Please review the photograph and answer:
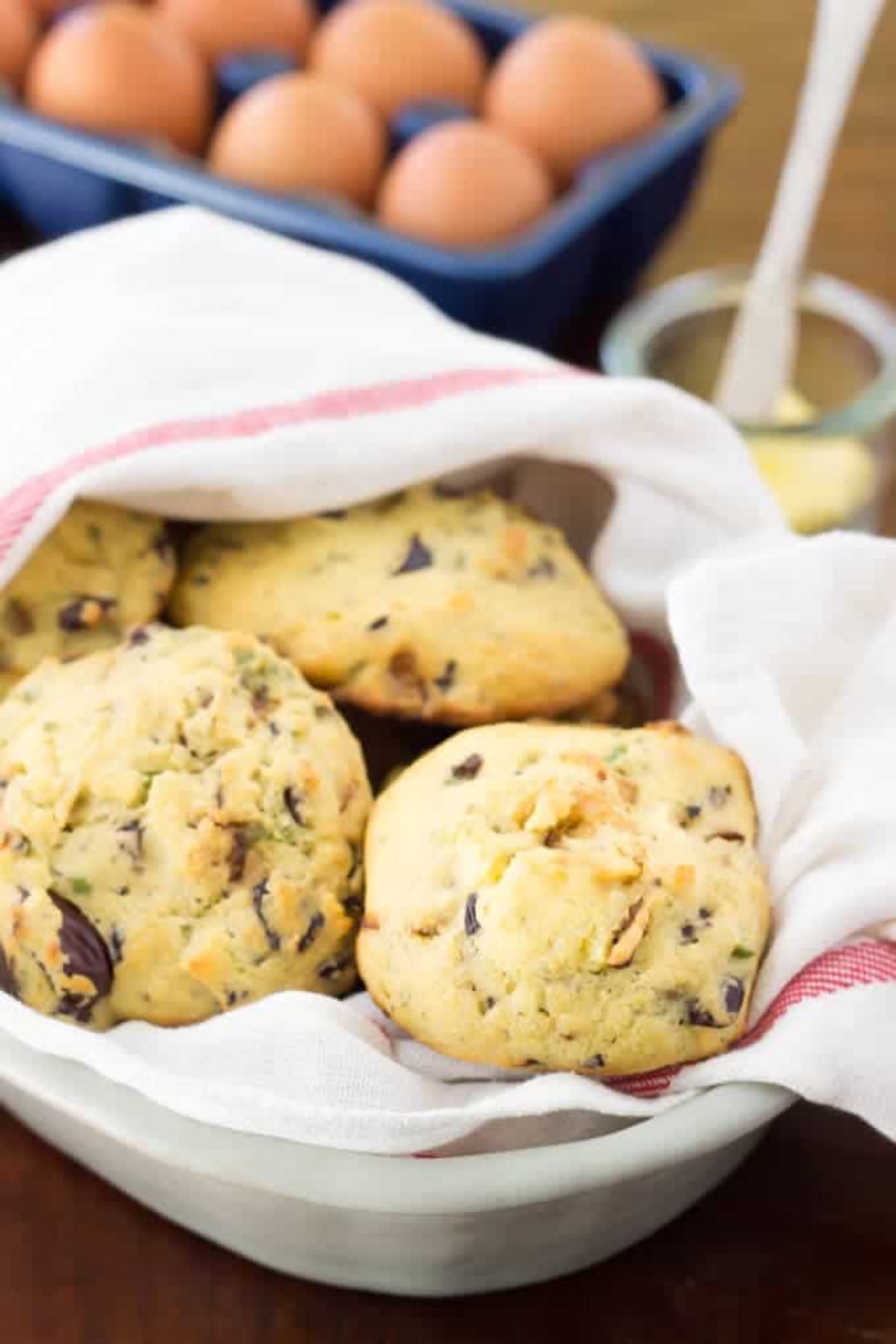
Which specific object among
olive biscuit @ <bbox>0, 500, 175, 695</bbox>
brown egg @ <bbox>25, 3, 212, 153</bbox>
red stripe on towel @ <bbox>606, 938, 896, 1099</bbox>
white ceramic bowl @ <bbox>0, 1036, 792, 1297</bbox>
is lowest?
white ceramic bowl @ <bbox>0, 1036, 792, 1297</bbox>

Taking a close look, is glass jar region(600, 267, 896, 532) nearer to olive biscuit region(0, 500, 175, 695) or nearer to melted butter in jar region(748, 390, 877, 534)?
melted butter in jar region(748, 390, 877, 534)

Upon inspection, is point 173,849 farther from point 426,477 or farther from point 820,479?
point 820,479

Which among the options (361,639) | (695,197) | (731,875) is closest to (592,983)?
(731,875)

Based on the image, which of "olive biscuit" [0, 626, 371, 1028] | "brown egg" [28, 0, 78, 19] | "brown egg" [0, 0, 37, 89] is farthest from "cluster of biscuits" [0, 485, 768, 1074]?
"brown egg" [28, 0, 78, 19]

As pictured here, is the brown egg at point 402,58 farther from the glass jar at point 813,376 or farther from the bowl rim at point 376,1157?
the bowl rim at point 376,1157

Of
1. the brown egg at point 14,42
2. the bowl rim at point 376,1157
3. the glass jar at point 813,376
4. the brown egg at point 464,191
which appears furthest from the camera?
the brown egg at point 14,42

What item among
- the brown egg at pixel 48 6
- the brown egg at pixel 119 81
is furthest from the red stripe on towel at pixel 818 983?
the brown egg at pixel 48 6

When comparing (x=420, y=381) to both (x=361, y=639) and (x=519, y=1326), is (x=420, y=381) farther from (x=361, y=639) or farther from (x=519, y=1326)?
(x=519, y=1326)
